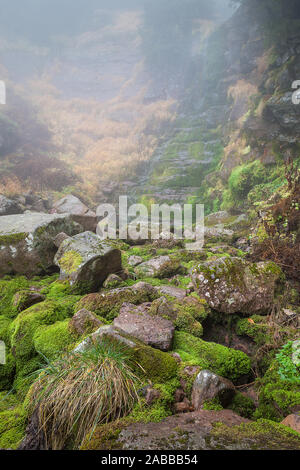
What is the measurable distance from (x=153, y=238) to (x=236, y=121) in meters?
11.1

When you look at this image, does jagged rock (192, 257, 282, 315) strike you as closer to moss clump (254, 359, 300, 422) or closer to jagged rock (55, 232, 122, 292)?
moss clump (254, 359, 300, 422)

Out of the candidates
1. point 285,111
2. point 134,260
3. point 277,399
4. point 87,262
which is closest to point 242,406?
point 277,399

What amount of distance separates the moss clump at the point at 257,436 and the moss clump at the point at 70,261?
327 cm

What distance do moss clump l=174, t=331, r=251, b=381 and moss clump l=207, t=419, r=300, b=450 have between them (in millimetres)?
815

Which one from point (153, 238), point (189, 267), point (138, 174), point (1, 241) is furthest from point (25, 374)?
point (138, 174)

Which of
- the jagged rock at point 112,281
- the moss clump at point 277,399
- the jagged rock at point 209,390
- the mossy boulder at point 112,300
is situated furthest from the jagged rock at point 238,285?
the jagged rock at point 209,390

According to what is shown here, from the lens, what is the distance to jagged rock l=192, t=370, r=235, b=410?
6.68 ft

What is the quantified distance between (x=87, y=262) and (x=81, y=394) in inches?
103

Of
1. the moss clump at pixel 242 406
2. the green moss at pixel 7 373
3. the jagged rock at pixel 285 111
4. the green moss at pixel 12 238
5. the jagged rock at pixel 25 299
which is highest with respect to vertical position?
the jagged rock at pixel 285 111

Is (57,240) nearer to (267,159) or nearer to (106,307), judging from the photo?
(106,307)

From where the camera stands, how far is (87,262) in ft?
14.0

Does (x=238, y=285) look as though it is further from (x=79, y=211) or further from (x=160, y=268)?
(x=79, y=211)

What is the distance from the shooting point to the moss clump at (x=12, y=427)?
65.8 inches

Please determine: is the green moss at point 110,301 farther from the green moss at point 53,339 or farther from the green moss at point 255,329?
the green moss at point 255,329
